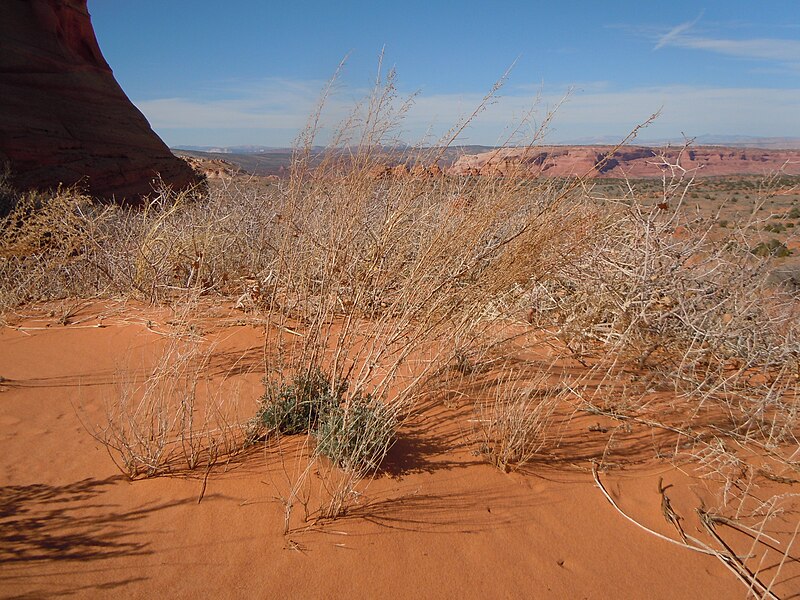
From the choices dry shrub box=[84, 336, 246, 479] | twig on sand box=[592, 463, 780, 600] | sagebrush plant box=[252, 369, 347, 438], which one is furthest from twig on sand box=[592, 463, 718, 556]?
dry shrub box=[84, 336, 246, 479]

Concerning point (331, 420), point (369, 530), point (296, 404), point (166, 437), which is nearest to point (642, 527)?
point (369, 530)

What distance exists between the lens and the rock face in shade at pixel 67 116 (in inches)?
569

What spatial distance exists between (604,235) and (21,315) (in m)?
5.66

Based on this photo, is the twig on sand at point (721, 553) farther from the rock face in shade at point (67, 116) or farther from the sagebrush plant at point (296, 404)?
the rock face in shade at point (67, 116)

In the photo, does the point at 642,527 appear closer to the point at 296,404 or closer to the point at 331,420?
the point at 331,420

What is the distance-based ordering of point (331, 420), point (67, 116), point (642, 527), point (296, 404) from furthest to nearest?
point (67, 116), point (296, 404), point (331, 420), point (642, 527)

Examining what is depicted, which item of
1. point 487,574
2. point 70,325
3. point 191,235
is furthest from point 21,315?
point 487,574

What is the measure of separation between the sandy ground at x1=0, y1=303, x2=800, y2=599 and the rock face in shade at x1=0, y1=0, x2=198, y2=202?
1351cm

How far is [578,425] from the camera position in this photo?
3.33 metres

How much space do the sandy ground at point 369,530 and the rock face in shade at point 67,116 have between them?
13514mm

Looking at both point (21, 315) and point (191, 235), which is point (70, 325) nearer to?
point (21, 315)

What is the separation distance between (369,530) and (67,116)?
18503 mm

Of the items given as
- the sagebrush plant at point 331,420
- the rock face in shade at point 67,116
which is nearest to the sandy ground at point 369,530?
the sagebrush plant at point 331,420

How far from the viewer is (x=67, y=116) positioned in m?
16.1
